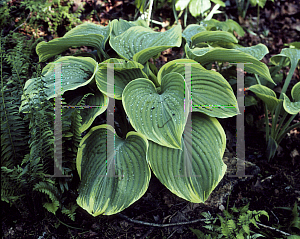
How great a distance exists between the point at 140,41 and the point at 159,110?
0.67 meters

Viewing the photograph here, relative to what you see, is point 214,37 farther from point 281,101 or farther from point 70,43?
point 70,43

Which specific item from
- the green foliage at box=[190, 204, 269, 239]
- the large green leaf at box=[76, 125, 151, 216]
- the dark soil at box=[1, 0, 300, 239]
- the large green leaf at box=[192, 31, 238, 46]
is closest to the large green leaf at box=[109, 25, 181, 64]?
the large green leaf at box=[192, 31, 238, 46]

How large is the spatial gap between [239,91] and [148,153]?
4.47 feet

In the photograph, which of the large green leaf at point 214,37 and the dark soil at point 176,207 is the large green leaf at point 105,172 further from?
the large green leaf at point 214,37

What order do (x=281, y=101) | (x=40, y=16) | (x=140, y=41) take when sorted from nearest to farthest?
(x=140, y=41), (x=281, y=101), (x=40, y=16)

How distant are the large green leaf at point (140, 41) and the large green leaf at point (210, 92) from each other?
0.21m

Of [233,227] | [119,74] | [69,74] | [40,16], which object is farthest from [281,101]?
[40,16]

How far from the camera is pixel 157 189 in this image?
185 cm

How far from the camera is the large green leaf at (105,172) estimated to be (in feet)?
4.67

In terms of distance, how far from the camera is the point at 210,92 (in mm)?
1653

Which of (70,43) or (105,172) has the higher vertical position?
(70,43)

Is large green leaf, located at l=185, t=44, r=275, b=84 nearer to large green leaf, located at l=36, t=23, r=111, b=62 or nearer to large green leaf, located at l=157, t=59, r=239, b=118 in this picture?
large green leaf, located at l=157, t=59, r=239, b=118

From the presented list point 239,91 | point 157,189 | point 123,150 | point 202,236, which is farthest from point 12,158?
point 239,91

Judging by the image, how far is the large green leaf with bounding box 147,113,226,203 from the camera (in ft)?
4.81
